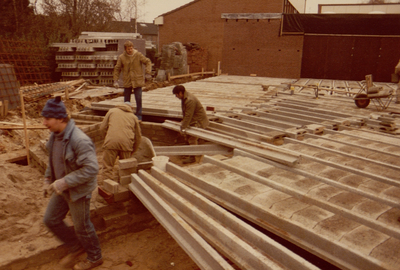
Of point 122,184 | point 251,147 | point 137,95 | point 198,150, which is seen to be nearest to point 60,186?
point 122,184

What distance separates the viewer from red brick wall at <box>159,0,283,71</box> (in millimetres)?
23047

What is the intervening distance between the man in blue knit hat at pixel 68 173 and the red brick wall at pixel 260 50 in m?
20.4

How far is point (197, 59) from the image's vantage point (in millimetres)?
23828

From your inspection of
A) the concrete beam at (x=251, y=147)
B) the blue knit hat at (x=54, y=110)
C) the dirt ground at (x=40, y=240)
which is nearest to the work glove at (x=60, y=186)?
the blue knit hat at (x=54, y=110)

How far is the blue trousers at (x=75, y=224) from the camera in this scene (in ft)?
12.6

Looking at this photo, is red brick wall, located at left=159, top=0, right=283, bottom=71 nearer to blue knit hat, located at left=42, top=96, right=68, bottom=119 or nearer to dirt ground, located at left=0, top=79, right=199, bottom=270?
dirt ground, located at left=0, top=79, right=199, bottom=270

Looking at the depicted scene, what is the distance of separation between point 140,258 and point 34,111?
8539mm

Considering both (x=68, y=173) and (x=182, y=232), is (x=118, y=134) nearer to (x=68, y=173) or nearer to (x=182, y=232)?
(x=68, y=173)

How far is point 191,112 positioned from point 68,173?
395cm

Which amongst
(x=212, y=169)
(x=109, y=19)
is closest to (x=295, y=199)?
(x=212, y=169)

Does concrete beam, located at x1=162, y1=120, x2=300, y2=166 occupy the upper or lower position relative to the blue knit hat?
lower

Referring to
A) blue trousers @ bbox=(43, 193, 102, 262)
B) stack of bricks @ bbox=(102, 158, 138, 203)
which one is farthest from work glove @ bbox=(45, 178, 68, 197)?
stack of bricks @ bbox=(102, 158, 138, 203)

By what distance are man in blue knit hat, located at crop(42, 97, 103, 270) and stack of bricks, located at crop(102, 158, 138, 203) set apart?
1033 millimetres

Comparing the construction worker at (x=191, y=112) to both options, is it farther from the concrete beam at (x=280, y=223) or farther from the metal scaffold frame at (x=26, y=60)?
the metal scaffold frame at (x=26, y=60)
